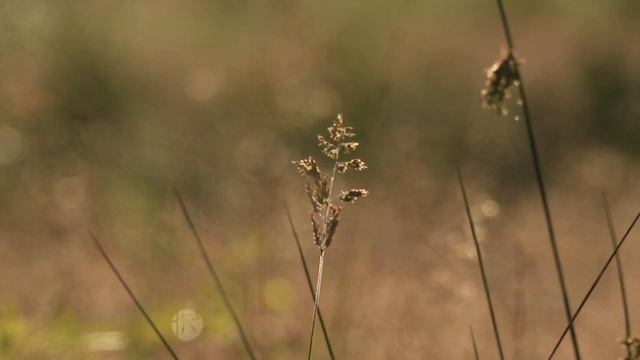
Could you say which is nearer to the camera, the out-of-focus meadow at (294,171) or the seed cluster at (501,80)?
the seed cluster at (501,80)

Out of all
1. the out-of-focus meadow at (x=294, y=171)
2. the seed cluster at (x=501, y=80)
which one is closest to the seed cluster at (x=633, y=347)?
the seed cluster at (x=501, y=80)

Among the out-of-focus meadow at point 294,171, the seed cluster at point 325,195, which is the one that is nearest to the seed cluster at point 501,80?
the seed cluster at point 325,195

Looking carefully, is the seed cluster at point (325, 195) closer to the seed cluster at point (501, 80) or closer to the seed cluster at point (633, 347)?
the seed cluster at point (501, 80)

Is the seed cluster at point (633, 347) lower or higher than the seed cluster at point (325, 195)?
lower

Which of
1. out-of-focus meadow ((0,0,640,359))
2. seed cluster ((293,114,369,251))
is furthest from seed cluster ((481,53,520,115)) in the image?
out-of-focus meadow ((0,0,640,359))

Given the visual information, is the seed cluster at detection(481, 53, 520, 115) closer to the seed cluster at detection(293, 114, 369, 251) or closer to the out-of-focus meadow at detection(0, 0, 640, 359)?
the seed cluster at detection(293, 114, 369, 251)

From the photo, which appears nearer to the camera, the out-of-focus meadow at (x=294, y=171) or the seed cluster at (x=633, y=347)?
the seed cluster at (x=633, y=347)

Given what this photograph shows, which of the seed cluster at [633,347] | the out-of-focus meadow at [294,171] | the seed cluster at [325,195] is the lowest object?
the seed cluster at [633,347]

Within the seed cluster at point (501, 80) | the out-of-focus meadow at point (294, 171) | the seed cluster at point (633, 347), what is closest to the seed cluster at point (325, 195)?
the seed cluster at point (501, 80)

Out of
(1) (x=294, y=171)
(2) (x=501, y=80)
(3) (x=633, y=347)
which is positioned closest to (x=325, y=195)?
(2) (x=501, y=80)

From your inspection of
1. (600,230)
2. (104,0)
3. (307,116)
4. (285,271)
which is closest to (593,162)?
(600,230)
